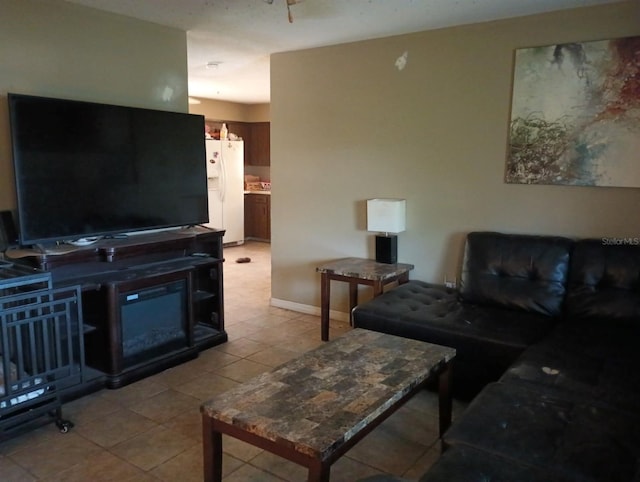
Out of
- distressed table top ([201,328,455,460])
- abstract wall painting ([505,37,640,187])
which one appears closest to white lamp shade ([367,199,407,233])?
abstract wall painting ([505,37,640,187])

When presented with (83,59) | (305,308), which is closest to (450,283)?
(305,308)

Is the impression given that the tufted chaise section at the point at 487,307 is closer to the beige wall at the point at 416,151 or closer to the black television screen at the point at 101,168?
the beige wall at the point at 416,151

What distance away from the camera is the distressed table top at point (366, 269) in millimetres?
3676

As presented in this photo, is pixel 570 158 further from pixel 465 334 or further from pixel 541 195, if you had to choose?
pixel 465 334

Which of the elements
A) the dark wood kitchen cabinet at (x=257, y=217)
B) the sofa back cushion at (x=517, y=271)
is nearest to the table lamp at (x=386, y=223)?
the sofa back cushion at (x=517, y=271)

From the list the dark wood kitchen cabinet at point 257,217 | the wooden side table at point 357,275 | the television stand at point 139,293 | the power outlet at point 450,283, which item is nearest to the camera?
the television stand at point 139,293

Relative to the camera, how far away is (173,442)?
2.52 meters

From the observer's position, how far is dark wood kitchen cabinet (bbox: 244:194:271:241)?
8.46 meters

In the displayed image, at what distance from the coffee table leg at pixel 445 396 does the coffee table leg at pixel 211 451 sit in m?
1.12

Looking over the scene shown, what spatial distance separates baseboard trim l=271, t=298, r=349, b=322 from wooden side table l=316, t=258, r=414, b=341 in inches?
13.0

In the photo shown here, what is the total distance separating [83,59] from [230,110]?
5.43m

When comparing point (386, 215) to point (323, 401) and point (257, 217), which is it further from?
point (257, 217)

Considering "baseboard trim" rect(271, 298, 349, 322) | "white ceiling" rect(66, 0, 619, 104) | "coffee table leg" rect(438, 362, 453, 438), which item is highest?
"white ceiling" rect(66, 0, 619, 104)

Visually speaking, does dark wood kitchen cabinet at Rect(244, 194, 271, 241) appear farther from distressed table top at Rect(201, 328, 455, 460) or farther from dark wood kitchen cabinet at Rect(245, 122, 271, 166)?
distressed table top at Rect(201, 328, 455, 460)
